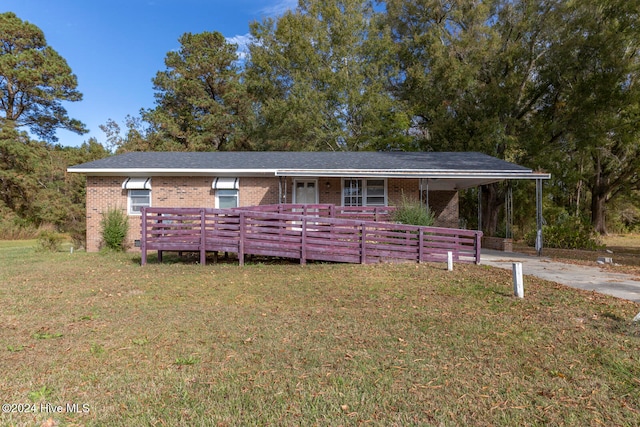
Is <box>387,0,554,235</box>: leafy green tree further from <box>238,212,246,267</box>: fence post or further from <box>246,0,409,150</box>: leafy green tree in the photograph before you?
<box>238,212,246,267</box>: fence post

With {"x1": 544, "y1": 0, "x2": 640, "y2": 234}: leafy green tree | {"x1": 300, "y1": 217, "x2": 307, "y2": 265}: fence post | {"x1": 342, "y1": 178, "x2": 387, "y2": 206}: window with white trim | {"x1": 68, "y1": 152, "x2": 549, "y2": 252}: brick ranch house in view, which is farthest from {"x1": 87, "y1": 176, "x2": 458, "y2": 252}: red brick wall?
{"x1": 544, "y1": 0, "x2": 640, "y2": 234}: leafy green tree

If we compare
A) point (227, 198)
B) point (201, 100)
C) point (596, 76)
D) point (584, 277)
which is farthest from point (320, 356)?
point (201, 100)

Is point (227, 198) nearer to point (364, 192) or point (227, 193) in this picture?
point (227, 193)

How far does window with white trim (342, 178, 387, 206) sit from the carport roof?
84 cm

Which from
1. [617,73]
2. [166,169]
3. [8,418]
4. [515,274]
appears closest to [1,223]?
[166,169]

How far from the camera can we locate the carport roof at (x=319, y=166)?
43.0 feet

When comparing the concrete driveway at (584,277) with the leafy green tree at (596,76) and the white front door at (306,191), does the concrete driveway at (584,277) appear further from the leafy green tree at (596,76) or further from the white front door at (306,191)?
the leafy green tree at (596,76)

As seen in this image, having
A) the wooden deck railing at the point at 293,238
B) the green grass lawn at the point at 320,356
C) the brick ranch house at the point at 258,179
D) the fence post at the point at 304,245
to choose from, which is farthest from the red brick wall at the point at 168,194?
the green grass lawn at the point at 320,356

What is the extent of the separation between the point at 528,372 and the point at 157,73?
3337 cm

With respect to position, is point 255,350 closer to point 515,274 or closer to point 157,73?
point 515,274

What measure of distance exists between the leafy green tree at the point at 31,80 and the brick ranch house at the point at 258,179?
1937cm

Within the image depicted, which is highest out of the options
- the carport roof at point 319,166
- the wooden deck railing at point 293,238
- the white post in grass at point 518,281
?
the carport roof at point 319,166

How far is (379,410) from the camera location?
2.77 meters

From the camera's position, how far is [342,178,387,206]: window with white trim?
15.0 metres
